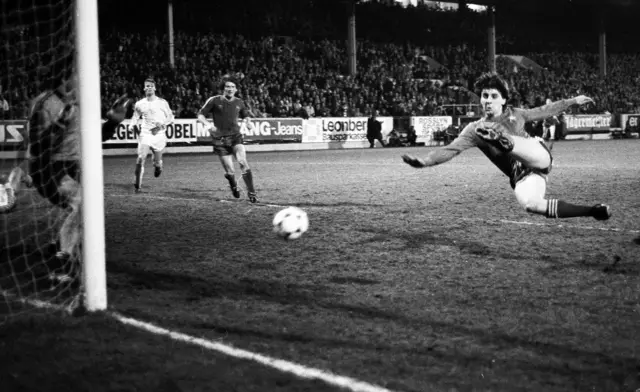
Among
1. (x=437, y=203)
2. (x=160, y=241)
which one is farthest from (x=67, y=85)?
(x=437, y=203)

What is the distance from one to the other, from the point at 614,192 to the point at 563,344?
877 cm

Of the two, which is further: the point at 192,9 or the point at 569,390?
the point at 192,9

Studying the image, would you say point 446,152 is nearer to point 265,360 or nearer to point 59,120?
point 59,120

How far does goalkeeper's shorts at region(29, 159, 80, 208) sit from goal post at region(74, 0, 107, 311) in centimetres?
139

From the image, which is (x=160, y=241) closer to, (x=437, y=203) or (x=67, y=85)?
(x=67, y=85)

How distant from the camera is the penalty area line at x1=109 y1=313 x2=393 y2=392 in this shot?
3348mm

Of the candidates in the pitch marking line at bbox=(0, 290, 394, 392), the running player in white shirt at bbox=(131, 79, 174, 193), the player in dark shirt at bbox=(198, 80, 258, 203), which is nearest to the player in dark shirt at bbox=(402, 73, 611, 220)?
the pitch marking line at bbox=(0, 290, 394, 392)

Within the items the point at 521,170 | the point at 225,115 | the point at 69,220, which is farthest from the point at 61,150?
the point at 225,115

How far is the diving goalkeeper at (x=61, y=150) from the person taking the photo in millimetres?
6004

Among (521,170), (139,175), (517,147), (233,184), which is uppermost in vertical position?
(517,147)

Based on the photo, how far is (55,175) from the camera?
6113 mm

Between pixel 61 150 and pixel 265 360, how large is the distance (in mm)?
3186

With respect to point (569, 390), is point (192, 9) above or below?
above

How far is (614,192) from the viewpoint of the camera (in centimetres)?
1201
